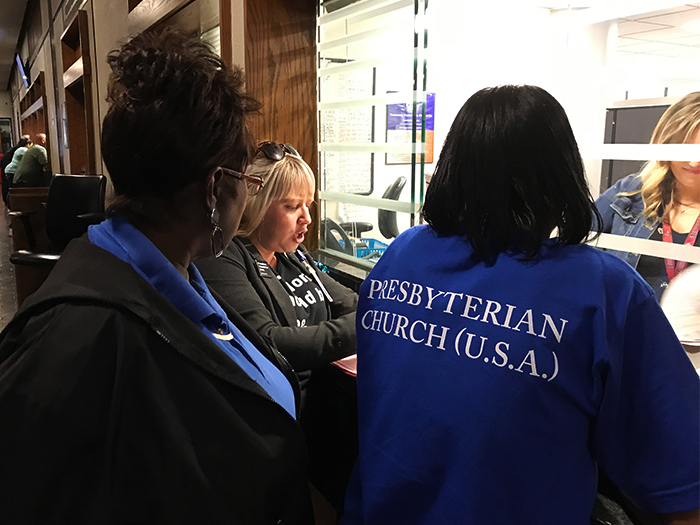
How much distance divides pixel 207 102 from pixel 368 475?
0.72 meters

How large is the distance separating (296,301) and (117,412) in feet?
3.44

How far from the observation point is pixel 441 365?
0.92m

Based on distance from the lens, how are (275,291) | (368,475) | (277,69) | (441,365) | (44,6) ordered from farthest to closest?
1. (44,6)
2. (277,69)
3. (275,291)
4. (368,475)
5. (441,365)


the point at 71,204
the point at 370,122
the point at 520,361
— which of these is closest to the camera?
the point at 520,361

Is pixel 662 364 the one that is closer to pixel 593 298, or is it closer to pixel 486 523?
pixel 593 298

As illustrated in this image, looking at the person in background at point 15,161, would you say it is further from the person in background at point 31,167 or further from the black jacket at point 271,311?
the black jacket at point 271,311

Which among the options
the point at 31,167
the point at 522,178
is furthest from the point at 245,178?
the point at 31,167

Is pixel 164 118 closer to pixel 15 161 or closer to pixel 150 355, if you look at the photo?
pixel 150 355

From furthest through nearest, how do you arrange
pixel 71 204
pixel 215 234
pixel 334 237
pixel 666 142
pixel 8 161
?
pixel 8 161, pixel 71 204, pixel 334 237, pixel 666 142, pixel 215 234

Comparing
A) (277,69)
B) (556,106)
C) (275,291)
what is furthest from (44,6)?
(556,106)

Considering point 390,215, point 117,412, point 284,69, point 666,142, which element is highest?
point 284,69

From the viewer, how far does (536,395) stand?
32.8 inches

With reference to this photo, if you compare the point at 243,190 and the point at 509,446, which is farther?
the point at 243,190

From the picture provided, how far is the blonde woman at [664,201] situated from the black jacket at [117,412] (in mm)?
1070
